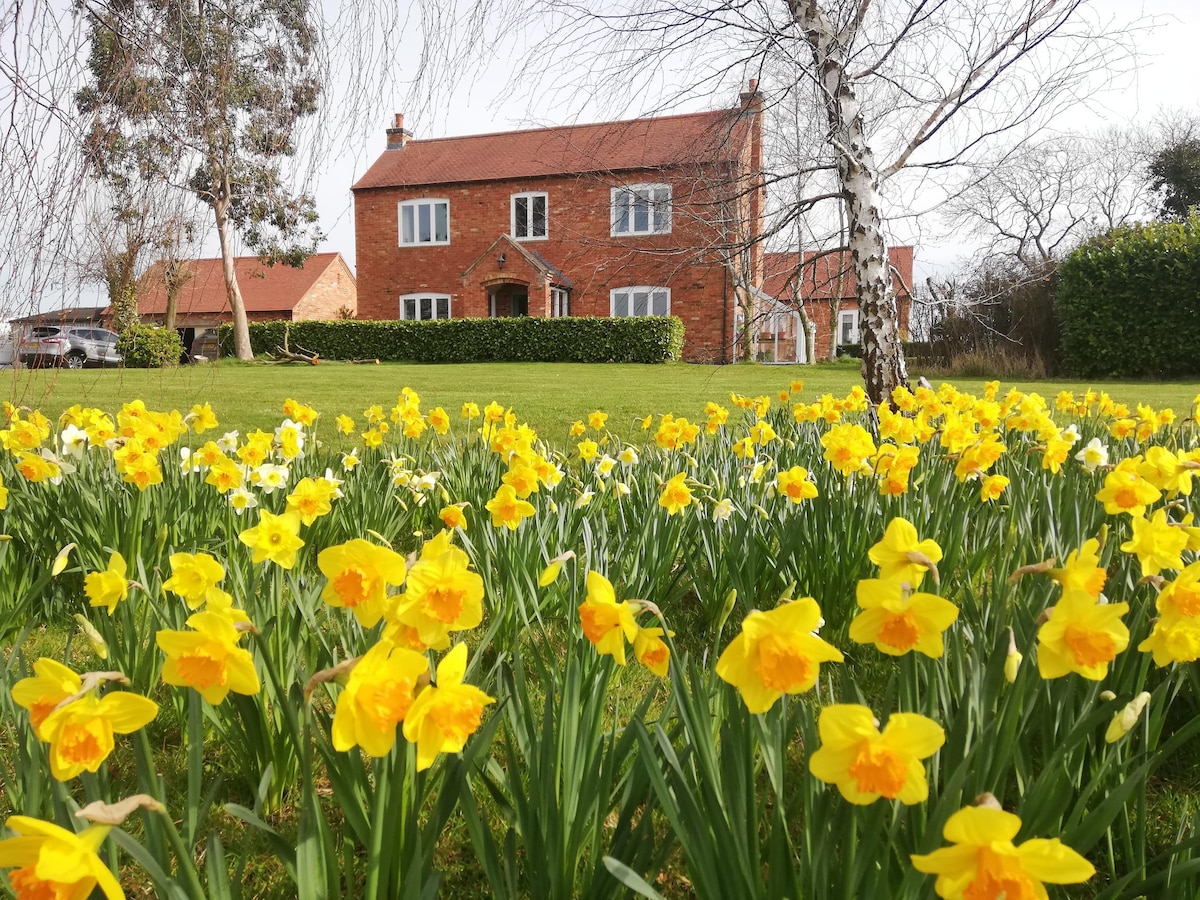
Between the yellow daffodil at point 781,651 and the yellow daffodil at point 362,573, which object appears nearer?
the yellow daffodil at point 781,651

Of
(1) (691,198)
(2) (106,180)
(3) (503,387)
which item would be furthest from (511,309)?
(2) (106,180)

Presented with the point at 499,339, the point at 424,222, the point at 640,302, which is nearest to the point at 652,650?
the point at 499,339

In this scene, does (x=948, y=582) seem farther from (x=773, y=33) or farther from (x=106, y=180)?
(x=773, y=33)

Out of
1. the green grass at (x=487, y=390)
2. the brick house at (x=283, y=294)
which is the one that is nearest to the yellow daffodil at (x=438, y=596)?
the green grass at (x=487, y=390)

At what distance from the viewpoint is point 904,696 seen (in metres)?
1.12

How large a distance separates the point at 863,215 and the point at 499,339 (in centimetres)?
1614

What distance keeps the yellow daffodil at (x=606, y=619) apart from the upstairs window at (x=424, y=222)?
79.4ft

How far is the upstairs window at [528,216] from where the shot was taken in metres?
23.3

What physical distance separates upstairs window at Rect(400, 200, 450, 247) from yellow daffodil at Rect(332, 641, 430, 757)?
958 inches

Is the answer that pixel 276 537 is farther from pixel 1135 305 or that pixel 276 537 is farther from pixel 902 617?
pixel 1135 305

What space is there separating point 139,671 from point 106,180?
1.33 meters

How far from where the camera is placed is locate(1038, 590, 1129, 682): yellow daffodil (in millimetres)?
887

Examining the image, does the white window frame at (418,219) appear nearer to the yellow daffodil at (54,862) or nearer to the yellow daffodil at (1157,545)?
the yellow daffodil at (1157,545)

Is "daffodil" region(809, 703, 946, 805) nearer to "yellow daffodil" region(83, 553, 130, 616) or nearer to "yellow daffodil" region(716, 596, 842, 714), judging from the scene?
"yellow daffodil" region(716, 596, 842, 714)
